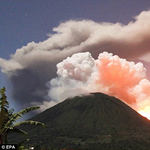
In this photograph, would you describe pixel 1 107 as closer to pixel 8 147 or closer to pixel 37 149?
pixel 8 147

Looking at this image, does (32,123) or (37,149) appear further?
(37,149)

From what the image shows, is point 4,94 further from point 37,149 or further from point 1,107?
point 37,149

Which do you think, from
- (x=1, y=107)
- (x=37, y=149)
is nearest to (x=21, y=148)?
(x=1, y=107)

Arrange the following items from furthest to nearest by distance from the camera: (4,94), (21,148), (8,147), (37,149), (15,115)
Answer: (37,149) → (15,115) → (4,94) → (21,148) → (8,147)

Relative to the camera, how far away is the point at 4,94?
19812 millimetres

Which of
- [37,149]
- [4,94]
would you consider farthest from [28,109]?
[37,149]

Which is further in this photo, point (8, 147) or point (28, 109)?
point (28, 109)

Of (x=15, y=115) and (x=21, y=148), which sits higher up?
(x=15, y=115)

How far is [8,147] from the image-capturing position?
16297 millimetres

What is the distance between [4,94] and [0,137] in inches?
117

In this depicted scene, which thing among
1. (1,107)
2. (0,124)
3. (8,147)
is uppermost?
(1,107)

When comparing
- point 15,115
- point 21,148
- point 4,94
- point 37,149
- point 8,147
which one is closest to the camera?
point 8,147

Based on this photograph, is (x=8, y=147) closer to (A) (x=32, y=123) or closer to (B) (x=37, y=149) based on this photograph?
(A) (x=32, y=123)

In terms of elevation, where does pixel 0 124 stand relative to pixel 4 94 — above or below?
below
